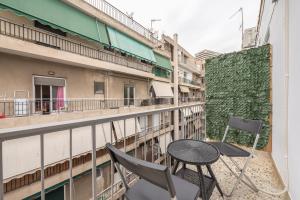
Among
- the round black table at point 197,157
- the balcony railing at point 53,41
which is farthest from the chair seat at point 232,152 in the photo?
the balcony railing at point 53,41

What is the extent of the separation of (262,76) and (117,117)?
3571 mm

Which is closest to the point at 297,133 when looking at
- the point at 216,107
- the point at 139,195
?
the point at 139,195

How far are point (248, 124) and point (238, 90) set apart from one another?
6.61 ft

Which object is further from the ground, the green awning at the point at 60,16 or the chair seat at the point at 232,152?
the green awning at the point at 60,16

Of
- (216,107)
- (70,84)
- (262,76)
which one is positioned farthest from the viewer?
(70,84)

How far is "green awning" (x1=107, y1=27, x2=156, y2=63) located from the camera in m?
9.00

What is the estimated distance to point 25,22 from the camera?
5754mm

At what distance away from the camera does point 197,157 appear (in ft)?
4.87

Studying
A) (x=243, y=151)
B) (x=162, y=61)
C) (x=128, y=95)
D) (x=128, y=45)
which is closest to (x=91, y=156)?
(x=243, y=151)

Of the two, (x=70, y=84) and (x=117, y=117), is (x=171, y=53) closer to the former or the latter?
(x=70, y=84)

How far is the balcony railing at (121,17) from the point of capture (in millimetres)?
8617

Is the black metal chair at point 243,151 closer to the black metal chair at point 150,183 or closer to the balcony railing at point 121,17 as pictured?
the black metal chair at point 150,183

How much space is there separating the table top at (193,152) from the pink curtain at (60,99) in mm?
6340

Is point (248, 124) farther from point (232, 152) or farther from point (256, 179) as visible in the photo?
point (256, 179)
